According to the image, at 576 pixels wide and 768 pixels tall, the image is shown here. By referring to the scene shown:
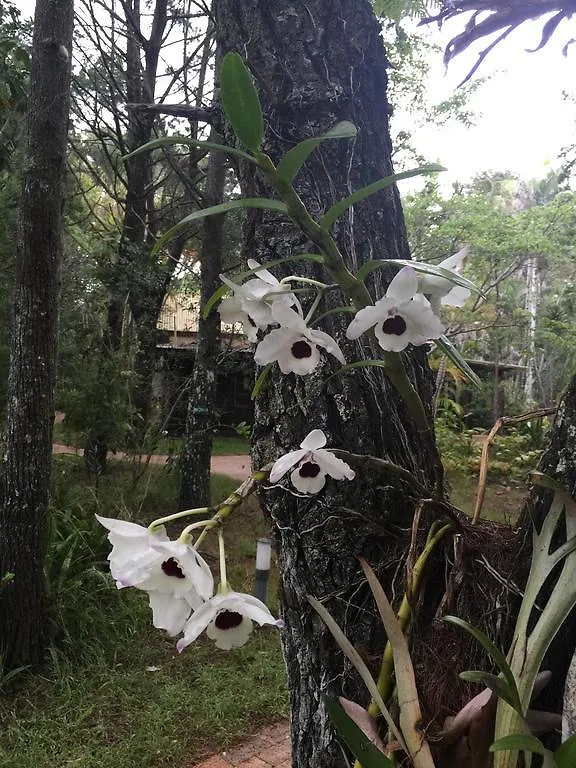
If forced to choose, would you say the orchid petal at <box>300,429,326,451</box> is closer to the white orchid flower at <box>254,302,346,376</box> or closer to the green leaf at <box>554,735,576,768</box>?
the white orchid flower at <box>254,302,346,376</box>

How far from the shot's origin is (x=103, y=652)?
129 inches

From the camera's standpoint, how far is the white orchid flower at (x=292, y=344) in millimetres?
562

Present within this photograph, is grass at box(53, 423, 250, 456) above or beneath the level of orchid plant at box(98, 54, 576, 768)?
beneath

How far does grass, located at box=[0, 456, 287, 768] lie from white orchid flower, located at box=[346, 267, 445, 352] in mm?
2593

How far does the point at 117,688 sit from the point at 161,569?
2.92m

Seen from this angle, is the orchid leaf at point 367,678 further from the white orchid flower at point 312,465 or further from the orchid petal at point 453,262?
the orchid petal at point 453,262

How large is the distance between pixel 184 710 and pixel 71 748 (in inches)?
20.7

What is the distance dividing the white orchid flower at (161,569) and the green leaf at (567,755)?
32 centimetres

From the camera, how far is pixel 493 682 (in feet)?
1.73

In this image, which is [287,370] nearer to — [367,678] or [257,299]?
[257,299]

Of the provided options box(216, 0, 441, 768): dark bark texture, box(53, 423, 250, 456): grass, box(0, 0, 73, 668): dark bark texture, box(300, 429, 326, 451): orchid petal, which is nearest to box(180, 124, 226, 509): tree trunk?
box(53, 423, 250, 456): grass

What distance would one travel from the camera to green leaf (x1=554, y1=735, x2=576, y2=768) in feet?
1.66

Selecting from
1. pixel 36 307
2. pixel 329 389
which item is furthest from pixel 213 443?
pixel 329 389

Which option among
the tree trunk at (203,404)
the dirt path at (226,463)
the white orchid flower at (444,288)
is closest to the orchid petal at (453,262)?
the white orchid flower at (444,288)
